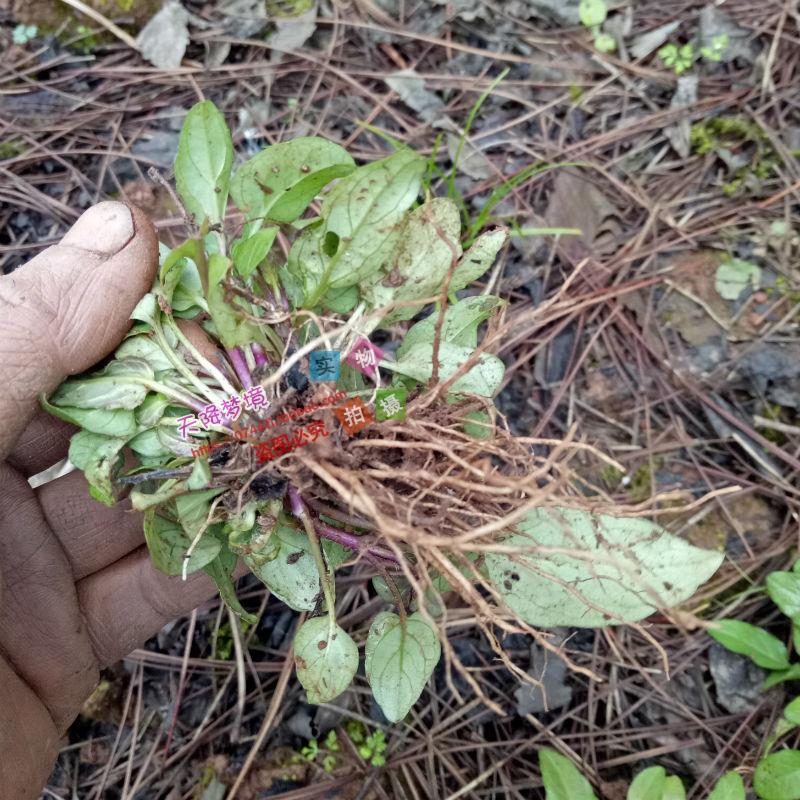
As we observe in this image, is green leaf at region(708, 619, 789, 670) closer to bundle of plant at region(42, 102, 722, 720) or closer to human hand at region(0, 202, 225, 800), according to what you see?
bundle of plant at region(42, 102, 722, 720)

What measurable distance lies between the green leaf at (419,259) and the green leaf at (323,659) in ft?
2.20

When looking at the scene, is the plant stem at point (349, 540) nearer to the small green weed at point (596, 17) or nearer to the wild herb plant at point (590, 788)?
the wild herb plant at point (590, 788)

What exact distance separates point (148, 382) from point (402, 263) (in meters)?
0.56

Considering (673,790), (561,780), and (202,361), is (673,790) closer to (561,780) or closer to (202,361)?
(561,780)

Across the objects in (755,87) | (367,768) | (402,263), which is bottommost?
(367,768)

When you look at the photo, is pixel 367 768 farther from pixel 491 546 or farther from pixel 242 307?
pixel 242 307

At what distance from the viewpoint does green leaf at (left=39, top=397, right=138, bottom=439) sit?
1.28 metres

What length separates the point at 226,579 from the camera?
1.38 metres

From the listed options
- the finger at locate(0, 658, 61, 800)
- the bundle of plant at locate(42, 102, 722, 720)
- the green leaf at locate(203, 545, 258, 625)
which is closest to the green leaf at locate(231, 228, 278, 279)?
the bundle of plant at locate(42, 102, 722, 720)

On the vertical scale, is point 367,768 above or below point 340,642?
below

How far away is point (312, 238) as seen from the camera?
137 cm

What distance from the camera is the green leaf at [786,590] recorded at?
168cm

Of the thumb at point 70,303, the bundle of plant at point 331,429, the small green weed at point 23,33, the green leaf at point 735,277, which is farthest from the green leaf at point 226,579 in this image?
the small green weed at point 23,33

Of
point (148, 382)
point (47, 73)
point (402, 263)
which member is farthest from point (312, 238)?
point (47, 73)
